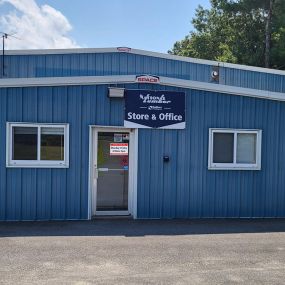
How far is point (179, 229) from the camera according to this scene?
940 centimetres

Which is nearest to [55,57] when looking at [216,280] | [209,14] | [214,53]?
[216,280]

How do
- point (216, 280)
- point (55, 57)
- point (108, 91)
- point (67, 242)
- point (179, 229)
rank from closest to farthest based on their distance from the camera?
point (216, 280) < point (67, 242) < point (179, 229) < point (108, 91) < point (55, 57)

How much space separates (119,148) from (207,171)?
2240 millimetres

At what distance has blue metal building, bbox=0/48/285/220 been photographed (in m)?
9.88

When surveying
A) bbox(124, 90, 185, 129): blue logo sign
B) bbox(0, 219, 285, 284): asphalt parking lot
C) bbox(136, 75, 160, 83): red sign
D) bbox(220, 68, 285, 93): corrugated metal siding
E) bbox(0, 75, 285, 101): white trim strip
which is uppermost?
bbox(220, 68, 285, 93): corrugated metal siding

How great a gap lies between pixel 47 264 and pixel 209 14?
3236cm

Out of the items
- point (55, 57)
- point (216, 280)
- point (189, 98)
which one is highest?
point (55, 57)

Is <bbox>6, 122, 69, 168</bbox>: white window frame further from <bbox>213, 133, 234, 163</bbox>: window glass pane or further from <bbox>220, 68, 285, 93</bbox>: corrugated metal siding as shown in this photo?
<bbox>220, 68, 285, 93</bbox>: corrugated metal siding

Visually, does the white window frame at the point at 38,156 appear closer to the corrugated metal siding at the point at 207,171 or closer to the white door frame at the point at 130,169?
the white door frame at the point at 130,169

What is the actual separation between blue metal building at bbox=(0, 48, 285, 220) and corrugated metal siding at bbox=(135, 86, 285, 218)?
0.02 meters

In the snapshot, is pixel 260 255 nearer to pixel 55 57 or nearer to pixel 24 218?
pixel 24 218

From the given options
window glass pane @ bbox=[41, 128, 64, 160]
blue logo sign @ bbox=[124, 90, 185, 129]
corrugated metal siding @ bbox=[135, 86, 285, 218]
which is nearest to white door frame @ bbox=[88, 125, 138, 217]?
corrugated metal siding @ bbox=[135, 86, 285, 218]

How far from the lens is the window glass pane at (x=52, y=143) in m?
9.98

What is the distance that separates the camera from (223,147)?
1084 cm
